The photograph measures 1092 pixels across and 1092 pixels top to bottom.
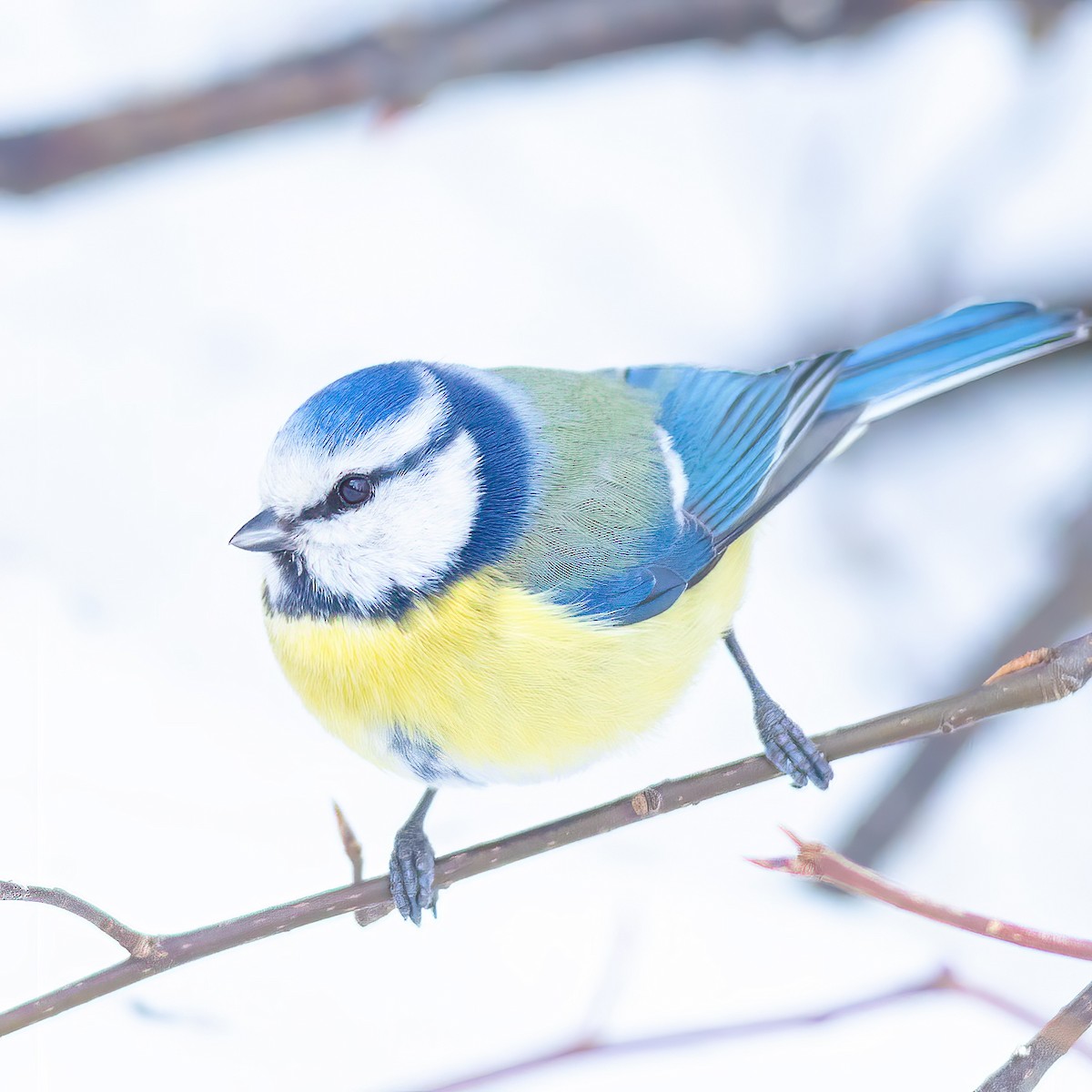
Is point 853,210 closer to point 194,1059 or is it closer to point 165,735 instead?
point 165,735

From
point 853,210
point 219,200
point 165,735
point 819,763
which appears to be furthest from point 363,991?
point 853,210

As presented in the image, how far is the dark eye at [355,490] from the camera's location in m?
1.42

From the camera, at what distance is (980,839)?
91.4 inches

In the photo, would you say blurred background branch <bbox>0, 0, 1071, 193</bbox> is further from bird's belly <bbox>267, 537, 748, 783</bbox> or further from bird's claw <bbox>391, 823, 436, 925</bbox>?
bird's claw <bbox>391, 823, 436, 925</bbox>

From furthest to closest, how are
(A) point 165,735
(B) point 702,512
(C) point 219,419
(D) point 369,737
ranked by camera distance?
(C) point 219,419
(A) point 165,735
(B) point 702,512
(D) point 369,737

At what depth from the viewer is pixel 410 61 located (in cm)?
234

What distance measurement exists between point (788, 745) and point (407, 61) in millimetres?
1491

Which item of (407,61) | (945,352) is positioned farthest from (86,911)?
(407,61)

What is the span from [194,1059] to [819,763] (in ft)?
3.25

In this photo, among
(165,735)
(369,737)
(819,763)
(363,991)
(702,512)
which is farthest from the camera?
(165,735)

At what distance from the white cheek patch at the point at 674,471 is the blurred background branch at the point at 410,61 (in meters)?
0.92

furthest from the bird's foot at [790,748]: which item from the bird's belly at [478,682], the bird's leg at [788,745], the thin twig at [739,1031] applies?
the thin twig at [739,1031]

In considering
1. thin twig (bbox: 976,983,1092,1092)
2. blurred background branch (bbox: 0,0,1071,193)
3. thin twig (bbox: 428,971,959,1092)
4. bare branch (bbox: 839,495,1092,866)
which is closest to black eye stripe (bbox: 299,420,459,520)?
thin twig (bbox: 428,971,959,1092)

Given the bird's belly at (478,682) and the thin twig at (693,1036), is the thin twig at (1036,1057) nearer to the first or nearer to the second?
the thin twig at (693,1036)
